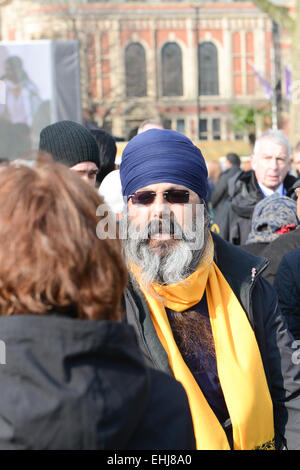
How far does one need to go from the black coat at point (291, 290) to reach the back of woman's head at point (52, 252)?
1.69 m

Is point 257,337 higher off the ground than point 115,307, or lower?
lower

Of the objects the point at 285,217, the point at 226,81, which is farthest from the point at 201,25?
the point at 285,217

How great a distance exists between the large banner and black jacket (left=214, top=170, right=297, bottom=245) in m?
3.06

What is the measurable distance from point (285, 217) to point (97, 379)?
8.90 ft

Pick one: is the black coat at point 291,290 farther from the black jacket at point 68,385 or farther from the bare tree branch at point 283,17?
the bare tree branch at point 283,17

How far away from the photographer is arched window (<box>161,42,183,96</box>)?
50737mm

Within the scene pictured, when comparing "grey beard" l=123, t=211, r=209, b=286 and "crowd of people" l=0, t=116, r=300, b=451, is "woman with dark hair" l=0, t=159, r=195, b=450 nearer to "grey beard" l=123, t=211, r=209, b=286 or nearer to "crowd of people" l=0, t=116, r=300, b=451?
"crowd of people" l=0, t=116, r=300, b=451

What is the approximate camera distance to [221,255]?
2404 mm

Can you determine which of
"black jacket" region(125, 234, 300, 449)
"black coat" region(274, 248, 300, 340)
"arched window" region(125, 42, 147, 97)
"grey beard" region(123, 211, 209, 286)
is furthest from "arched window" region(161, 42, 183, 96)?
"black jacket" region(125, 234, 300, 449)

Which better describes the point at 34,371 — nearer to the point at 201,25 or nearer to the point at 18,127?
the point at 18,127

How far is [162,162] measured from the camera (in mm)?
2395

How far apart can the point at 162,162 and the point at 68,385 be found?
4.27 feet

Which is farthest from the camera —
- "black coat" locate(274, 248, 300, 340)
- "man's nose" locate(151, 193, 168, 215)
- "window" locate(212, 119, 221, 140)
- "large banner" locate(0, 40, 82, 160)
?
"window" locate(212, 119, 221, 140)

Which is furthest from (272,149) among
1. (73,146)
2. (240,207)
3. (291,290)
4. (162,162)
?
(162,162)
